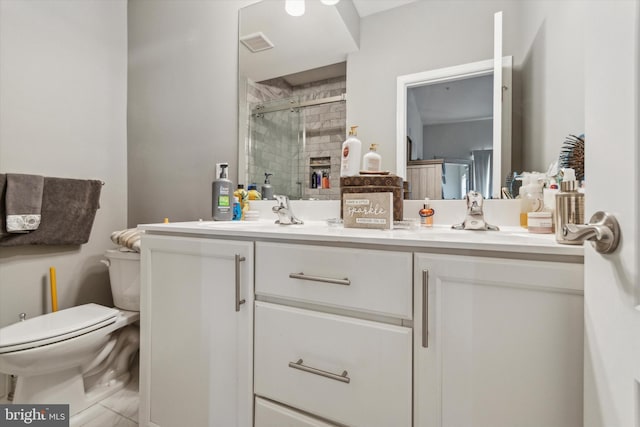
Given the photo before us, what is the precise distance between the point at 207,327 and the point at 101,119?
158 centimetres

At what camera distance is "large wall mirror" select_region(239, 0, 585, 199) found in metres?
0.98

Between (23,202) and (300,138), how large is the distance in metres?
1.32

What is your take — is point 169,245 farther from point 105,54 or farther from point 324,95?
point 105,54

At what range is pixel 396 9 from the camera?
1217mm

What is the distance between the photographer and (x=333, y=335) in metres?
0.76

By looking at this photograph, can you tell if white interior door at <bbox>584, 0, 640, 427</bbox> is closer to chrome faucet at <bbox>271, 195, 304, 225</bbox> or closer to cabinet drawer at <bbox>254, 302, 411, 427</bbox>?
cabinet drawer at <bbox>254, 302, 411, 427</bbox>

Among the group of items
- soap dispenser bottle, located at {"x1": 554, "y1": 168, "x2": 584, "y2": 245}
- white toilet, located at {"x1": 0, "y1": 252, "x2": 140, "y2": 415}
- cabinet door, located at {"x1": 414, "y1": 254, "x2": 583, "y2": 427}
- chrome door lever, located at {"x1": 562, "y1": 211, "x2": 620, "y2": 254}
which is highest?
soap dispenser bottle, located at {"x1": 554, "y1": 168, "x2": 584, "y2": 245}

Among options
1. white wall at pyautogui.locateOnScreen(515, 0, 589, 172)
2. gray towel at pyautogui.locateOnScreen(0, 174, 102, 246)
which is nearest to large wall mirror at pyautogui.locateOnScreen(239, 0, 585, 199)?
white wall at pyautogui.locateOnScreen(515, 0, 589, 172)

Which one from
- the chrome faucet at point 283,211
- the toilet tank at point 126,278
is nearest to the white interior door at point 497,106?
the chrome faucet at point 283,211

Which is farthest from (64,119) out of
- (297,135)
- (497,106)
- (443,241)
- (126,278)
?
(497,106)

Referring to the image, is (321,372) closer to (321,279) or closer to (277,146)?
(321,279)

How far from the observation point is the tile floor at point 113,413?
129cm

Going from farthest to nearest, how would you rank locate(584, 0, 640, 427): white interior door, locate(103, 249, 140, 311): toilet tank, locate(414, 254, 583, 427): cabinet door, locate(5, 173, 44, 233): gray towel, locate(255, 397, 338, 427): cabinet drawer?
locate(103, 249, 140, 311): toilet tank < locate(5, 173, 44, 233): gray towel < locate(255, 397, 338, 427): cabinet drawer < locate(414, 254, 583, 427): cabinet door < locate(584, 0, 640, 427): white interior door

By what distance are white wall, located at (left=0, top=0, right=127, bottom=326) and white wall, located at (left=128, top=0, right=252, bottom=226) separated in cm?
10
